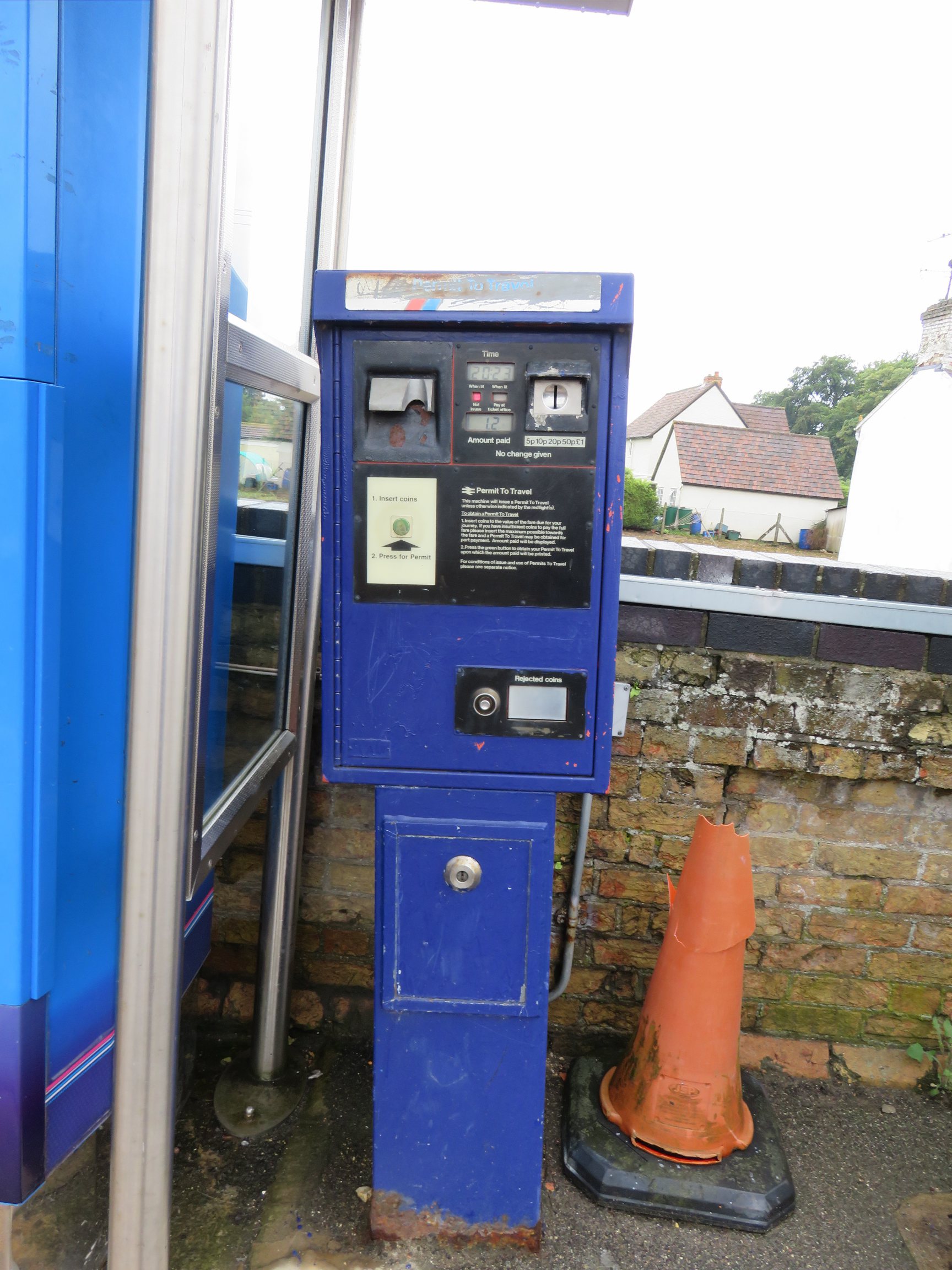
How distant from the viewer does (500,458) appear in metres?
1.42

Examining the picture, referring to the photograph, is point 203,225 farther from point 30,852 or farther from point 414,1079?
point 414,1079

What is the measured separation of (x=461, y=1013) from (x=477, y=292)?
142 centimetres

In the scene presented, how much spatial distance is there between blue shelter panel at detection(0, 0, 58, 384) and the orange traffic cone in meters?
1.75

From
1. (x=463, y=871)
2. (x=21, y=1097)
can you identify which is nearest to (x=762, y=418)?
(x=463, y=871)

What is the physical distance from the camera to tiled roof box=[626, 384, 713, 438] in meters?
24.3

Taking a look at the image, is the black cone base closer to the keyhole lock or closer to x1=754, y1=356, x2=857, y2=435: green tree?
the keyhole lock

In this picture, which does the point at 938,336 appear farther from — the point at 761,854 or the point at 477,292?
the point at 477,292

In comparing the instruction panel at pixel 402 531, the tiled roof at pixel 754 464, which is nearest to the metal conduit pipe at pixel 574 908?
the instruction panel at pixel 402 531

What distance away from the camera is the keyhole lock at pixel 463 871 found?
159 cm

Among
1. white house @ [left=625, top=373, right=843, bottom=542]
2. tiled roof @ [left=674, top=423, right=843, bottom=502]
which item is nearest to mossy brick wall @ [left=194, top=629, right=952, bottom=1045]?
white house @ [left=625, top=373, right=843, bottom=542]

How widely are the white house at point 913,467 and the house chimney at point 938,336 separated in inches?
0.6

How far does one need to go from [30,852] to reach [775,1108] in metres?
2.14

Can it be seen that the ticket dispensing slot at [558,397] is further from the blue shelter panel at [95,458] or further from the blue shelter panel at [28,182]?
the blue shelter panel at [28,182]

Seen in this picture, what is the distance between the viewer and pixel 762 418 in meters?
26.4
